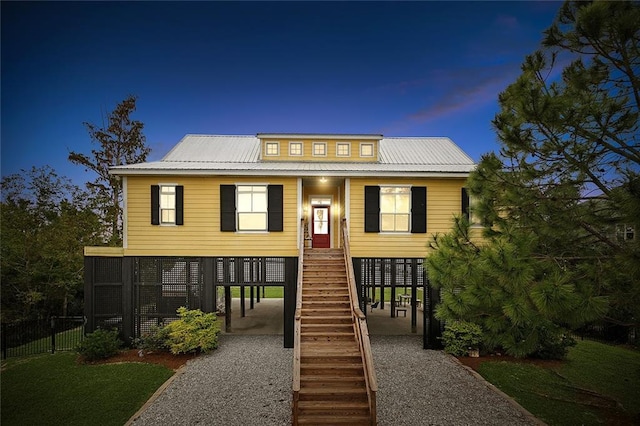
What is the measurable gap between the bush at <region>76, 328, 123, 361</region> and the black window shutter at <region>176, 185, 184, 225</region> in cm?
482

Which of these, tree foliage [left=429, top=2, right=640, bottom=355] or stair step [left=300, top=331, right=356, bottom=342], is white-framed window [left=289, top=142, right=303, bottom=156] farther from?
tree foliage [left=429, top=2, right=640, bottom=355]

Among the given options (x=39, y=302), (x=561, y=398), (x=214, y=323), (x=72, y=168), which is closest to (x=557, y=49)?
(x=561, y=398)

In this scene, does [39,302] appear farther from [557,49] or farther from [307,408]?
[557,49]

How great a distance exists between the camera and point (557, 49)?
5.74 meters

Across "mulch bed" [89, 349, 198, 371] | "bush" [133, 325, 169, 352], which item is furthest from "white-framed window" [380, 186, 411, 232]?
"bush" [133, 325, 169, 352]

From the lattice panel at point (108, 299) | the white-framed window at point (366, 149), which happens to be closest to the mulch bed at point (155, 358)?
the lattice panel at point (108, 299)

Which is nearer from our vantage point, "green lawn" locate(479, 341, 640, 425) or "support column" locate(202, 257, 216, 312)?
"green lawn" locate(479, 341, 640, 425)

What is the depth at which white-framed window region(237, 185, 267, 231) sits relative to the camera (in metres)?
12.0

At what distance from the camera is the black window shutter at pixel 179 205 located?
38.4 feet

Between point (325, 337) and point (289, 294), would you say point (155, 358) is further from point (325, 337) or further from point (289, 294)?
point (325, 337)

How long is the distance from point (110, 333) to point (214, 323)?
379cm

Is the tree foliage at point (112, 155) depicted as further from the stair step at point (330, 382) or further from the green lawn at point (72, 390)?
the stair step at point (330, 382)

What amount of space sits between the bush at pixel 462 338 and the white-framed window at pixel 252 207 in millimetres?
8581

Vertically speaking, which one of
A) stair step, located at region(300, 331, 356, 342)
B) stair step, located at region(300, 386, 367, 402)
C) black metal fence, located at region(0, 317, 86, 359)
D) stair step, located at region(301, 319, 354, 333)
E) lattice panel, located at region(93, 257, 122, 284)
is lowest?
black metal fence, located at region(0, 317, 86, 359)
